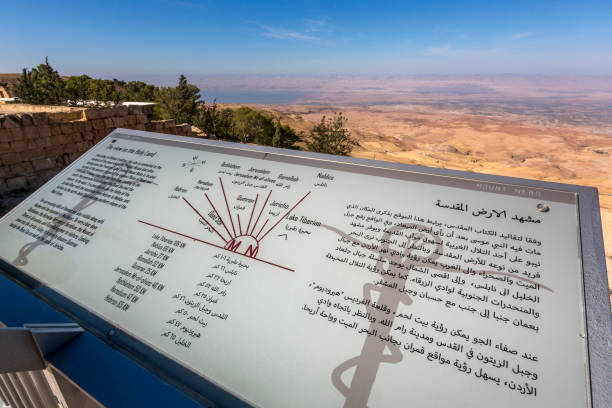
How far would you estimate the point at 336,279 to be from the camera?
4.32 ft

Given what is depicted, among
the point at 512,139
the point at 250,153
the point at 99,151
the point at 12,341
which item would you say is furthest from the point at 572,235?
the point at 512,139

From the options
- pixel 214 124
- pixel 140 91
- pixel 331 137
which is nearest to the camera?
pixel 331 137

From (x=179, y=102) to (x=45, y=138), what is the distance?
1451 cm

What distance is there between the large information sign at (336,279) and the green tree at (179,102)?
16.6 m

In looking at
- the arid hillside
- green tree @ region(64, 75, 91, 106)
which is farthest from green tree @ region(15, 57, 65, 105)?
the arid hillside

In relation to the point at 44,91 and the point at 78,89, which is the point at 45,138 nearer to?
the point at 44,91

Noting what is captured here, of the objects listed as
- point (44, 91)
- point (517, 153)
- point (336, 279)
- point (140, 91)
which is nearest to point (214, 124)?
point (44, 91)

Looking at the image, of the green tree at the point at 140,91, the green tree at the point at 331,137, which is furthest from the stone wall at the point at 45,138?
the green tree at the point at 140,91

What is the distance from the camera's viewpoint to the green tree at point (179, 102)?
58.0 feet

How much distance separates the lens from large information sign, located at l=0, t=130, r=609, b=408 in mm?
1035

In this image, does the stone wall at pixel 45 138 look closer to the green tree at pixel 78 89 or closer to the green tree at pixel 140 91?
the green tree at pixel 78 89

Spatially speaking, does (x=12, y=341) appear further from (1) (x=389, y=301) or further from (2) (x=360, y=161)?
(2) (x=360, y=161)

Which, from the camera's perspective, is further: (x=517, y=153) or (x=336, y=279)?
(x=517, y=153)

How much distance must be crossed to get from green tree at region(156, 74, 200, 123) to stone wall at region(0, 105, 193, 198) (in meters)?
10.6
